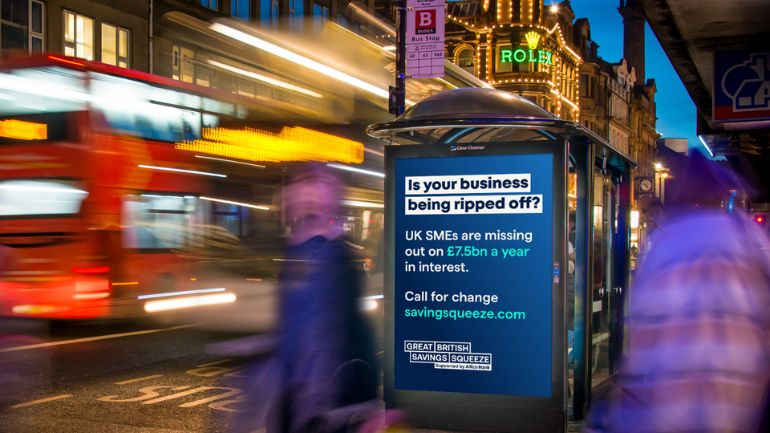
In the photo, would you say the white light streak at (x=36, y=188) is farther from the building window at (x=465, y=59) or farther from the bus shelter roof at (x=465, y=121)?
the building window at (x=465, y=59)

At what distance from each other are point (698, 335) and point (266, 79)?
1198 cm

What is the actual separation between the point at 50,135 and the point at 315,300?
9824 mm

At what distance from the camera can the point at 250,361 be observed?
3887 millimetres

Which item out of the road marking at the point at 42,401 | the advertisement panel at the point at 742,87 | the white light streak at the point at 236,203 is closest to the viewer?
the road marking at the point at 42,401

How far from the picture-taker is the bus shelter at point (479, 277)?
21.3 ft

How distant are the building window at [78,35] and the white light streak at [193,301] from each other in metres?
17.5

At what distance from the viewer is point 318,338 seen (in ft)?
11.8

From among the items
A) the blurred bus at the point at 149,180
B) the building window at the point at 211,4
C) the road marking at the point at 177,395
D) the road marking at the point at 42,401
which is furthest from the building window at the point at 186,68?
the building window at the point at 211,4

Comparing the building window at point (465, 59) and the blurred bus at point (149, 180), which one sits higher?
the building window at point (465, 59)

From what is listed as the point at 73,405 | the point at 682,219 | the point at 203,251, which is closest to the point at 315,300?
the point at 682,219

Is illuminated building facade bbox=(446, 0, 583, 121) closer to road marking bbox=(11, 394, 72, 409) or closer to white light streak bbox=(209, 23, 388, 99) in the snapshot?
white light streak bbox=(209, 23, 388, 99)

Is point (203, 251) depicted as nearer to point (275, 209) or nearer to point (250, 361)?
point (275, 209)

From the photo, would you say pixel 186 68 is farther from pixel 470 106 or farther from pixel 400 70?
pixel 470 106

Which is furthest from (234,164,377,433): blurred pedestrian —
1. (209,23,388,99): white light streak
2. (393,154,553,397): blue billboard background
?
(209,23,388,99): white light streak
